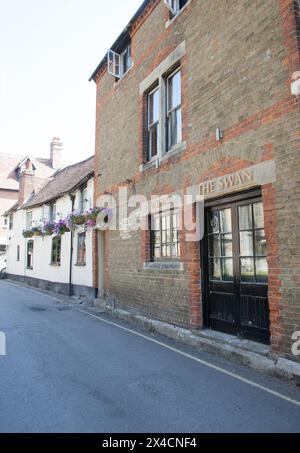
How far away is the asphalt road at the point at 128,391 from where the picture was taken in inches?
149

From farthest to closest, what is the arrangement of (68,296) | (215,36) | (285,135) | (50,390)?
1. (68,296)
2. (215,36)
3. (285,135)
4. (50,390)

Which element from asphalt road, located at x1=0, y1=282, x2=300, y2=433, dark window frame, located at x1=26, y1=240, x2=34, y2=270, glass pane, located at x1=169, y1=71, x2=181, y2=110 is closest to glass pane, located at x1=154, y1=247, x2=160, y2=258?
asphalt road, located at x1=0, y1=282, x2=300, y2=433

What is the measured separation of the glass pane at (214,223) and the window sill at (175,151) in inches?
66.3

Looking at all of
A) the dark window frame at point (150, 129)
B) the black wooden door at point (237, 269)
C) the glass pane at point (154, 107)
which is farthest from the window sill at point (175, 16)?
the black wooden door at point (237, 269)

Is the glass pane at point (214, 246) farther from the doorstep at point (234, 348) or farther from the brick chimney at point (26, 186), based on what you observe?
the brick chimney at point (26, 186)

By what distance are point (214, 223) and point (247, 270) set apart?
1279 mm

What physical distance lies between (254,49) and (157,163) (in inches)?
142

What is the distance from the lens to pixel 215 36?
714cm

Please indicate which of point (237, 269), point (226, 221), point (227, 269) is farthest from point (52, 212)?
point (237, 269)

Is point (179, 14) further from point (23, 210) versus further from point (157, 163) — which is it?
point (23, 210)

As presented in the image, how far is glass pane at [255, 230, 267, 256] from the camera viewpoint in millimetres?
6018

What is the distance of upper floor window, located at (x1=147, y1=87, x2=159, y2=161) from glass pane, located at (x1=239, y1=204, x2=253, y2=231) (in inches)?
154

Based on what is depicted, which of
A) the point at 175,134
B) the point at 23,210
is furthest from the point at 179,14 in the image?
the point at 23,210

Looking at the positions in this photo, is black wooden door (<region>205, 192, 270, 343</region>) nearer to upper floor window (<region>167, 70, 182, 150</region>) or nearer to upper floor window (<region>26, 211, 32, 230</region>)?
upper floor window (<region>167, 70, 182, 150</region>)
